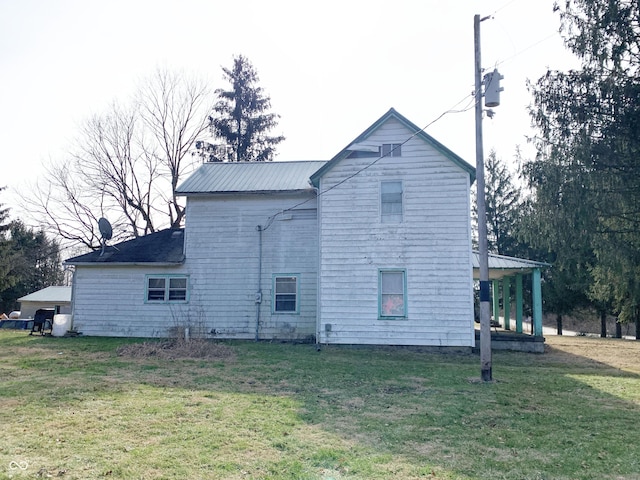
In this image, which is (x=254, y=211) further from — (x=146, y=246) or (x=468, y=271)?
(x=468, y=271)

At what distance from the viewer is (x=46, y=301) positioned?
Result: 35.6 m

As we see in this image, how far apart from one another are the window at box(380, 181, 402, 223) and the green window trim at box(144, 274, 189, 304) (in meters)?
7.52

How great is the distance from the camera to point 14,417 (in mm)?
6430

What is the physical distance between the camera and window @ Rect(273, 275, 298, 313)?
689 inches

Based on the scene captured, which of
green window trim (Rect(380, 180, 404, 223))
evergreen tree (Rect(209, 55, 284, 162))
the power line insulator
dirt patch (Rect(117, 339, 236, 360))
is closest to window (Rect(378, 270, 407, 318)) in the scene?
green window trim (Rect(380, 180, 404, 223))

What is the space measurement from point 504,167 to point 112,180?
3109 centimetres

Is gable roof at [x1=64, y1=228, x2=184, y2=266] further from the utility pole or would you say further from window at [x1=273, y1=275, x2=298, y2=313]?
the utility pole

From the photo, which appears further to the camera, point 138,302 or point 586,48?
point 138,302

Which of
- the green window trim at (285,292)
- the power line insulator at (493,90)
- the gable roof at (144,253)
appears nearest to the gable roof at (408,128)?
the green window trim at (285,292)

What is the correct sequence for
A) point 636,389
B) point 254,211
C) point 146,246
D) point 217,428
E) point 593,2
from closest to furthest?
1. point 217,428
2. point 636,389
3. point 593,2
4. point 254,211
5. point 146,246

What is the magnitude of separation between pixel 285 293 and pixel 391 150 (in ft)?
19.9

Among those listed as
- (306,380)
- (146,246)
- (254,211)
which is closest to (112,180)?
(146,246)

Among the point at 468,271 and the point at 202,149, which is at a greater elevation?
the point at 202,149

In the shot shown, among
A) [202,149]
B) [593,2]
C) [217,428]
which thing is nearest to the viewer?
[217,428]
